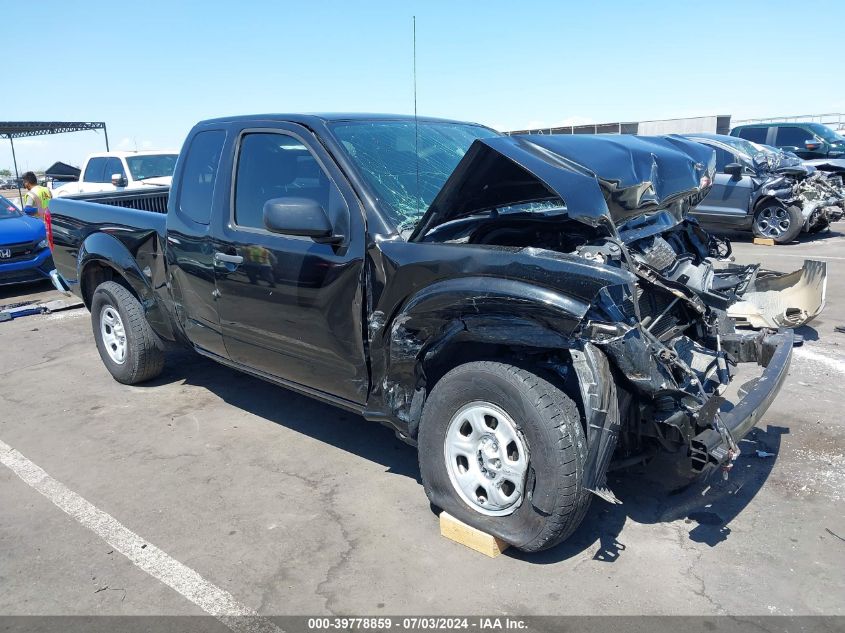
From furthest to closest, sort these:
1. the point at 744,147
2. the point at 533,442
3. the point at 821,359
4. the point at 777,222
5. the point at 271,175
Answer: the point at 744,147
the point at 777,222
the point at 821,359
the point at 271,175
the point at 533,442

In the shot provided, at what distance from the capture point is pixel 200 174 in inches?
178

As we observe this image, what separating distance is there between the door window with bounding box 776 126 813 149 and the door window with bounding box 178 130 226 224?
16.8 m

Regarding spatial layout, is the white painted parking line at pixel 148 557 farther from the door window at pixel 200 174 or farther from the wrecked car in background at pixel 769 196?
the wrecked car in background at pixel 769 196

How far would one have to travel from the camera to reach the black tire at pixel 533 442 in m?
2.79

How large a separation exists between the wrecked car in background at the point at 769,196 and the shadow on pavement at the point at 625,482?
26.1ft

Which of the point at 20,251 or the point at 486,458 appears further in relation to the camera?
the point at 20,251

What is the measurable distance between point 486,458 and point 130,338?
3.49m

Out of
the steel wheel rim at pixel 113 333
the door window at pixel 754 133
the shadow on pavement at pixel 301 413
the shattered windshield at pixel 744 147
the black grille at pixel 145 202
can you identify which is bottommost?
the shadow on pavement at pixel 301 413

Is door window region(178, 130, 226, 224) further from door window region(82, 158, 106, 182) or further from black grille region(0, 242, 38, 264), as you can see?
door window region(82, 158, 106, 182)

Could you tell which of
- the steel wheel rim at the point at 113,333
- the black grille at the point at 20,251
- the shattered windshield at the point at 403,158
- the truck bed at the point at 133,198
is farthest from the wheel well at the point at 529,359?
the black grille at the point at 20,251

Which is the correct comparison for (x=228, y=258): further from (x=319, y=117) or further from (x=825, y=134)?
(x=825, y=134)

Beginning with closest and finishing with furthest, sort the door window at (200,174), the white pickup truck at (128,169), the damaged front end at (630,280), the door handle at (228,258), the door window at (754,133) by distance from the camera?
1. the damaged front end at (630,280)
2. the door handle at (228,258)
3. the door window at (200,174)
4. the white pickup truck at (128,169)
5. the door window at (754,133)

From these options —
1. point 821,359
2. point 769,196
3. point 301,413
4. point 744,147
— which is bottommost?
point 301,413

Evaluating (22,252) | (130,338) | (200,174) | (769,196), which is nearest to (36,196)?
(22,252)
